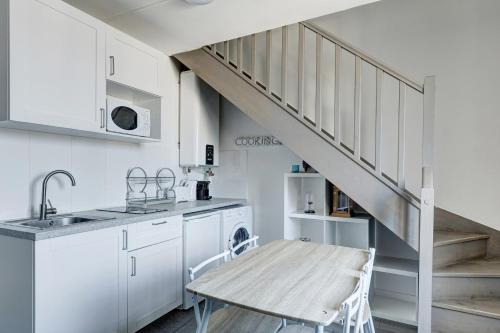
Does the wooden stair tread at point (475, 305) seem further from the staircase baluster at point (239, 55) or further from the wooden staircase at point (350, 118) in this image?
the staircase baluster at point (239, 55)

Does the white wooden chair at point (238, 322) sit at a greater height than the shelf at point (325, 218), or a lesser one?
lesser

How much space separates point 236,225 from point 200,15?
205 centimetres

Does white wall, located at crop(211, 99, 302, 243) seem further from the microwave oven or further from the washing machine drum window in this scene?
the microwave oven

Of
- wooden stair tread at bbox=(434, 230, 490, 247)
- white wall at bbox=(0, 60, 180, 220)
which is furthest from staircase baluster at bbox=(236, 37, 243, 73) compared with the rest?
wooden stair tread at bbox=(434, 230, 490, 247)

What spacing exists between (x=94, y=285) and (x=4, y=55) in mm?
1463

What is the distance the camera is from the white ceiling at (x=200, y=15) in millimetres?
2143

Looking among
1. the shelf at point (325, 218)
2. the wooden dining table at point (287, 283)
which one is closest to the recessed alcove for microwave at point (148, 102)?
the shelf at point (325, 218)

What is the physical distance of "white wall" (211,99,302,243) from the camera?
3.46 meters

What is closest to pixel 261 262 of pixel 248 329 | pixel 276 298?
pixel 248 329

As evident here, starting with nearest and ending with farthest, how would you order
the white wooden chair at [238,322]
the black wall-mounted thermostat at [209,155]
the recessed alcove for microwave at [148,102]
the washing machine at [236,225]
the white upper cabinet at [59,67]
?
the white wooden chair at [238,322] < the white upper cabinet at [59,67] < the recessed alcove for microwave at [148,102] < the washing machine at [236,225] < the black wall-mounted thermostat at [209,155]

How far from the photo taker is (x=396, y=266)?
2514 mm

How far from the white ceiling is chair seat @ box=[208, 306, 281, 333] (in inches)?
79.0

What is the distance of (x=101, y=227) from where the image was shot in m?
1.94

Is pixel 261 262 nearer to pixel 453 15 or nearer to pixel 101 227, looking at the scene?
pixel 101 227
